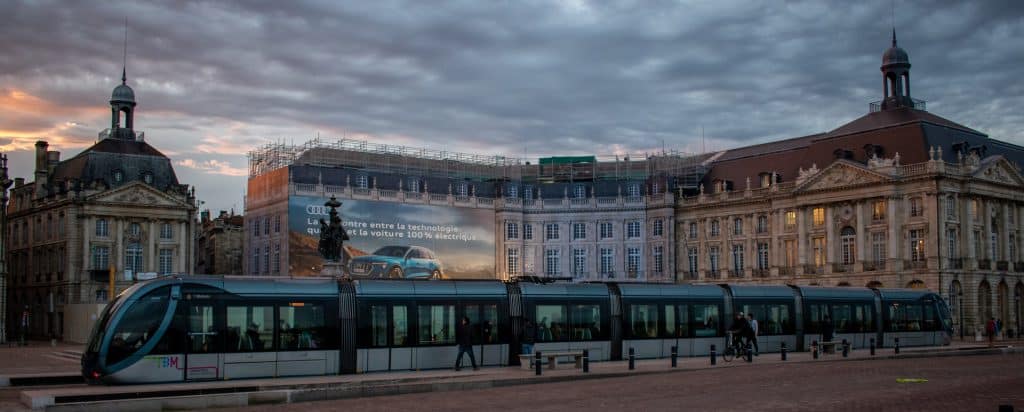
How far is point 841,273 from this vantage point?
7712 centimetres

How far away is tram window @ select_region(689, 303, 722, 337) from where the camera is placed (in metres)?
39.4

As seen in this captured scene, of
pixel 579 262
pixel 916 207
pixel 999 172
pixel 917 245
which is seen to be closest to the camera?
pixel 917 245

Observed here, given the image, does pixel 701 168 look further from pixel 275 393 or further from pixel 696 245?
pixel 275 393

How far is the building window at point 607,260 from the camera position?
93125mm

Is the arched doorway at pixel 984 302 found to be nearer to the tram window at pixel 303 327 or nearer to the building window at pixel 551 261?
the building window at pixel 551 261

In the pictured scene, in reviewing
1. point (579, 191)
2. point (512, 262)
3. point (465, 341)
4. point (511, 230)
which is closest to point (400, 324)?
point (465, 341)

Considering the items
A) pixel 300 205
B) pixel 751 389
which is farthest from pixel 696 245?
pixel 751 389

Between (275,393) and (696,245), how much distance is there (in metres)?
69.6

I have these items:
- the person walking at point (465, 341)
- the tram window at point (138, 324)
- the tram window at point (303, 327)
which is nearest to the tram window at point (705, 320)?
the person walking at point (465, 341)

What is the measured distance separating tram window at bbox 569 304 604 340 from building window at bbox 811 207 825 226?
47.3 m

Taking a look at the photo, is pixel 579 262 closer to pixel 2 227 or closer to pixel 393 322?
pixel 2 227

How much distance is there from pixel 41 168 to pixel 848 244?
205 feet

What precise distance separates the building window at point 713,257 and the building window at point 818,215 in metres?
10.6

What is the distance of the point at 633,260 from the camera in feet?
304
